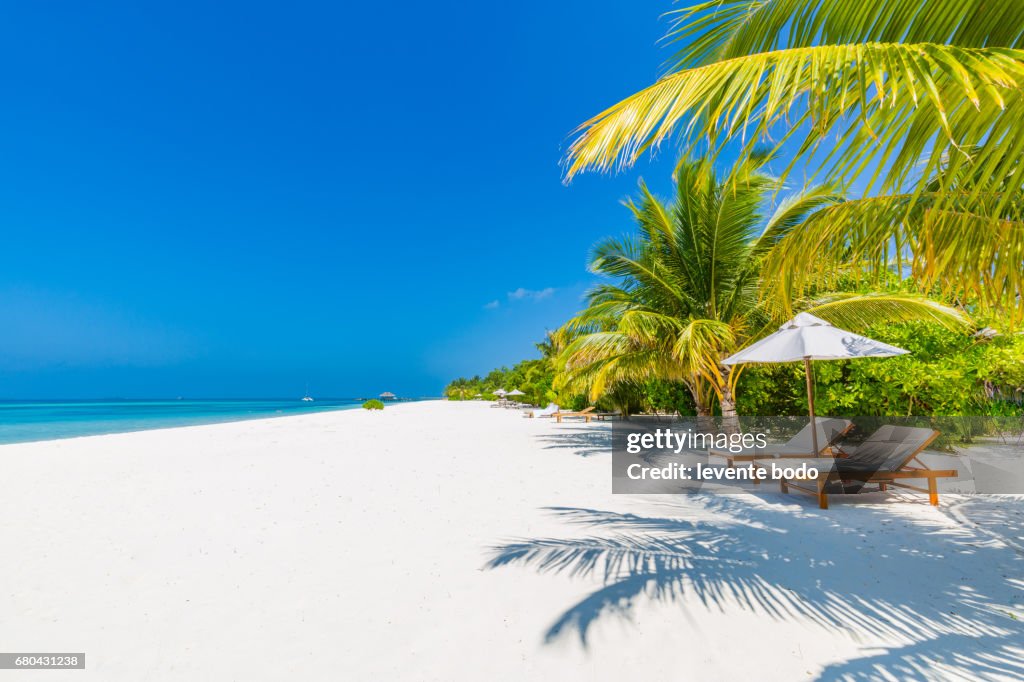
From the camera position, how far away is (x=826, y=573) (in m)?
2.99

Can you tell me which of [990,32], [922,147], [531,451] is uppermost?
[990,32]

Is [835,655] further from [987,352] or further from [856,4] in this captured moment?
[987,352]

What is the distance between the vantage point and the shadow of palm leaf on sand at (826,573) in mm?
2193

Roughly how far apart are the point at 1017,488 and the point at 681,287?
4.82 metres

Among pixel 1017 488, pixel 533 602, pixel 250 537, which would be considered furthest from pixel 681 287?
pixel 250 537

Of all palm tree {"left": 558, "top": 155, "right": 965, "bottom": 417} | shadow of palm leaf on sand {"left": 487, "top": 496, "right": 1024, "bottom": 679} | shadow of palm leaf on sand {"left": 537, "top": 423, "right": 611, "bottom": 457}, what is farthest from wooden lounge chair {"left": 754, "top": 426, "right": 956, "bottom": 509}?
shadow of palm leaf on sand {"left": 537, "top": 423, "right": 611, "bottom": 457}

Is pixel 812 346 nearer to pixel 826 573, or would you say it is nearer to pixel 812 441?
pixel 812 441

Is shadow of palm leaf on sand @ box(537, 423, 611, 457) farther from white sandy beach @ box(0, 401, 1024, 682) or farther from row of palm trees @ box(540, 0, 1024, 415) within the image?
row of palm trees @ box(540, 0, 1024, 415)

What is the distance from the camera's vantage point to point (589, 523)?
4246 millimetres

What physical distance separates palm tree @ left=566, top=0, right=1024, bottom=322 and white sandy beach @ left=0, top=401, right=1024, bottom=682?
2151mm

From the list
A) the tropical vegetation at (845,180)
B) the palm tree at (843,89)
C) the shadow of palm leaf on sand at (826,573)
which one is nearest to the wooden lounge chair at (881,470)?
the shadow of palm leaf on sand at (826,573)

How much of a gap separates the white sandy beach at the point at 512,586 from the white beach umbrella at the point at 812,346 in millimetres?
1555

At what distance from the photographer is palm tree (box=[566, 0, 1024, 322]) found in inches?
66.6

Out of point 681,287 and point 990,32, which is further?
point 681,287
